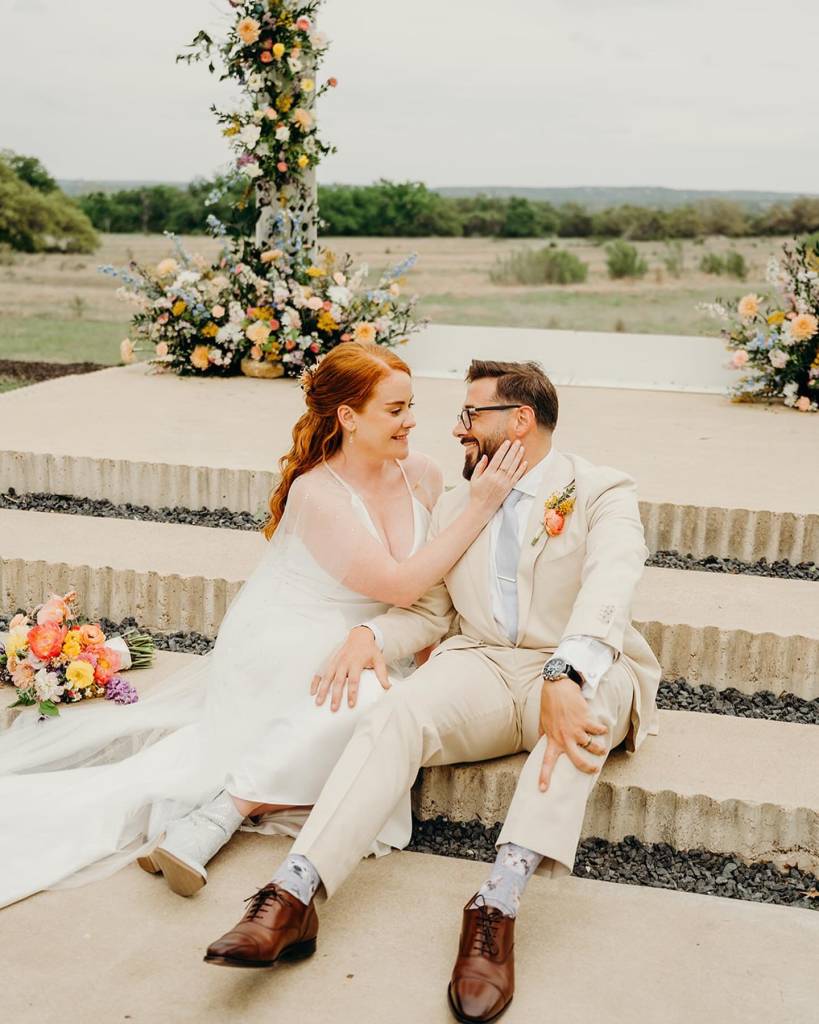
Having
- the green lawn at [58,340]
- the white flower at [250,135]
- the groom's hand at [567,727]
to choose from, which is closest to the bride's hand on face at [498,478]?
the groom's hand at [567,727]

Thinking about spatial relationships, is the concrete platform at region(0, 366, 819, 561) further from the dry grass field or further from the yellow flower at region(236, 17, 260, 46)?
the yellow flower at region(236, 17, 260, 46)

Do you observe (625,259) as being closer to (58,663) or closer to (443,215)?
(443,215)

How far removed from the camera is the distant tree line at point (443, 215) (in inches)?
310

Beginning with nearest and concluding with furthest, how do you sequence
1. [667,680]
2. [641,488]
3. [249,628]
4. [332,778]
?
[332,778] < [249,628] < [667,680] < [641,488]

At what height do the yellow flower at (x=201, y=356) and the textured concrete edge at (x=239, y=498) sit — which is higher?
the yellow flower at (x=201, y=356)

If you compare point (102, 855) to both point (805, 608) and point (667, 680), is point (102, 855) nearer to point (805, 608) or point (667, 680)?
point (667, 680)

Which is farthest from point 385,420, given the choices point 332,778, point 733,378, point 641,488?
point 733,378

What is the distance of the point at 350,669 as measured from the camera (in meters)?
2.80

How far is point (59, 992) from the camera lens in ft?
7.35

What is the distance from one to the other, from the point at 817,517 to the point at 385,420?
195 centimetres

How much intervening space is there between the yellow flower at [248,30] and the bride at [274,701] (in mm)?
4351

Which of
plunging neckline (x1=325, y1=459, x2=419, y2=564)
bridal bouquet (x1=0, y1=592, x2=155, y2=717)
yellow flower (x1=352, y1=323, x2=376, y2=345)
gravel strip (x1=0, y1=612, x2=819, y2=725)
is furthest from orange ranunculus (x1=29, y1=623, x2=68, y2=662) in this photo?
yellow flower (x1=352, y1=323, x2=376, y2=345)

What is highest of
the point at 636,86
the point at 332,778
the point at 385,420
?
the point at 636,86

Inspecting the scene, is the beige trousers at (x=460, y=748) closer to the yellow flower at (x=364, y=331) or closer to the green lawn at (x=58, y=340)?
the yellow flower at (x=364, y=331)
